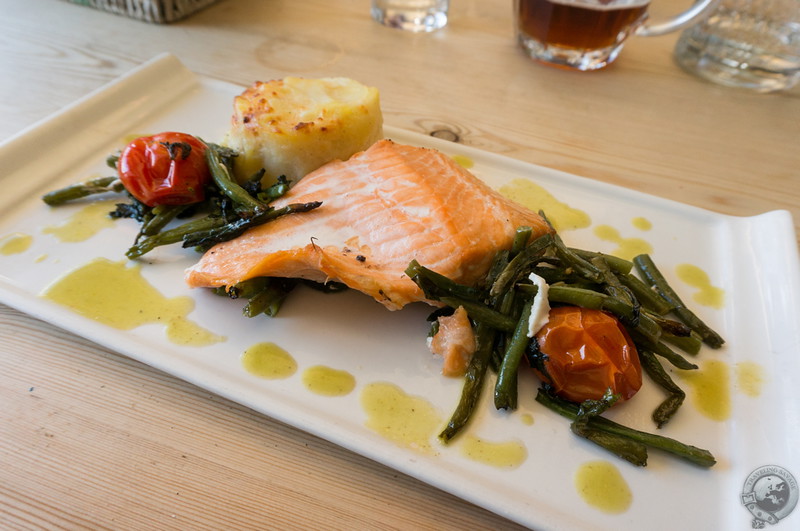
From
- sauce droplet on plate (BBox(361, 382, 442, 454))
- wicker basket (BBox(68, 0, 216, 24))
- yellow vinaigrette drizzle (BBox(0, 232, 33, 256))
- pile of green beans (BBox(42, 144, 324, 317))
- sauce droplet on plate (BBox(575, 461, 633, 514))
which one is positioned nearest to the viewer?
sauce droplet on plate (BBox(575, 461, 633, 514))

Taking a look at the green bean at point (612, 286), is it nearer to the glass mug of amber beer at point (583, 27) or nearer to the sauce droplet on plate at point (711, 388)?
the sauce droplet on plate at point (711, 388)

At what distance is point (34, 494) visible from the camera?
1441mm

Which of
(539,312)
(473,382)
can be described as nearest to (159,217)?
(473,382)

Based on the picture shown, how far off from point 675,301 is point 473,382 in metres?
0.84

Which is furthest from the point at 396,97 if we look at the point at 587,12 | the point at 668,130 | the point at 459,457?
the point at 459,457

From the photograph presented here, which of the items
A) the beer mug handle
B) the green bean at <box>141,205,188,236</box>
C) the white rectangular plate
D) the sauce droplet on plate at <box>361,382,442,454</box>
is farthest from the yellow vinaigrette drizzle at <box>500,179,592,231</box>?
the beer mug handle

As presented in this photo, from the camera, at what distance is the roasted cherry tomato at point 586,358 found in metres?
1.61

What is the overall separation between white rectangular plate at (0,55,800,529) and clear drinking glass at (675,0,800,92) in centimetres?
212

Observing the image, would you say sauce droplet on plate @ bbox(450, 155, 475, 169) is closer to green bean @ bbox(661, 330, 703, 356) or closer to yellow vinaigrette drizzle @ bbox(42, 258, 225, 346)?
green bean @ bbox(661, 330, 703, 356)

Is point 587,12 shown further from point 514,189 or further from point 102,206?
point 102,206

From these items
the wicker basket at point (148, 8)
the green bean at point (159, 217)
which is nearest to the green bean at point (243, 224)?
the green bean at point (159, 217)

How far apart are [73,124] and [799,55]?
14.1ft

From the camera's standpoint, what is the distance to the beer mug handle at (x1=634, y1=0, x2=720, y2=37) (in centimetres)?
341

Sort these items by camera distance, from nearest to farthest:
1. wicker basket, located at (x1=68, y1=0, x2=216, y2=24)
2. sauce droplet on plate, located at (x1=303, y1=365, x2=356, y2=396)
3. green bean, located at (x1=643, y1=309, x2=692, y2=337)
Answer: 1. sauce droplet on plate, located at (x1=303, y1=365, x2=356, y2=396)
2. green bean, located at (x1=643, y1=309, x2=692, y2=337)
3. wicker basket, located at (x1=68, y1=0, x2=216, y2=24)
